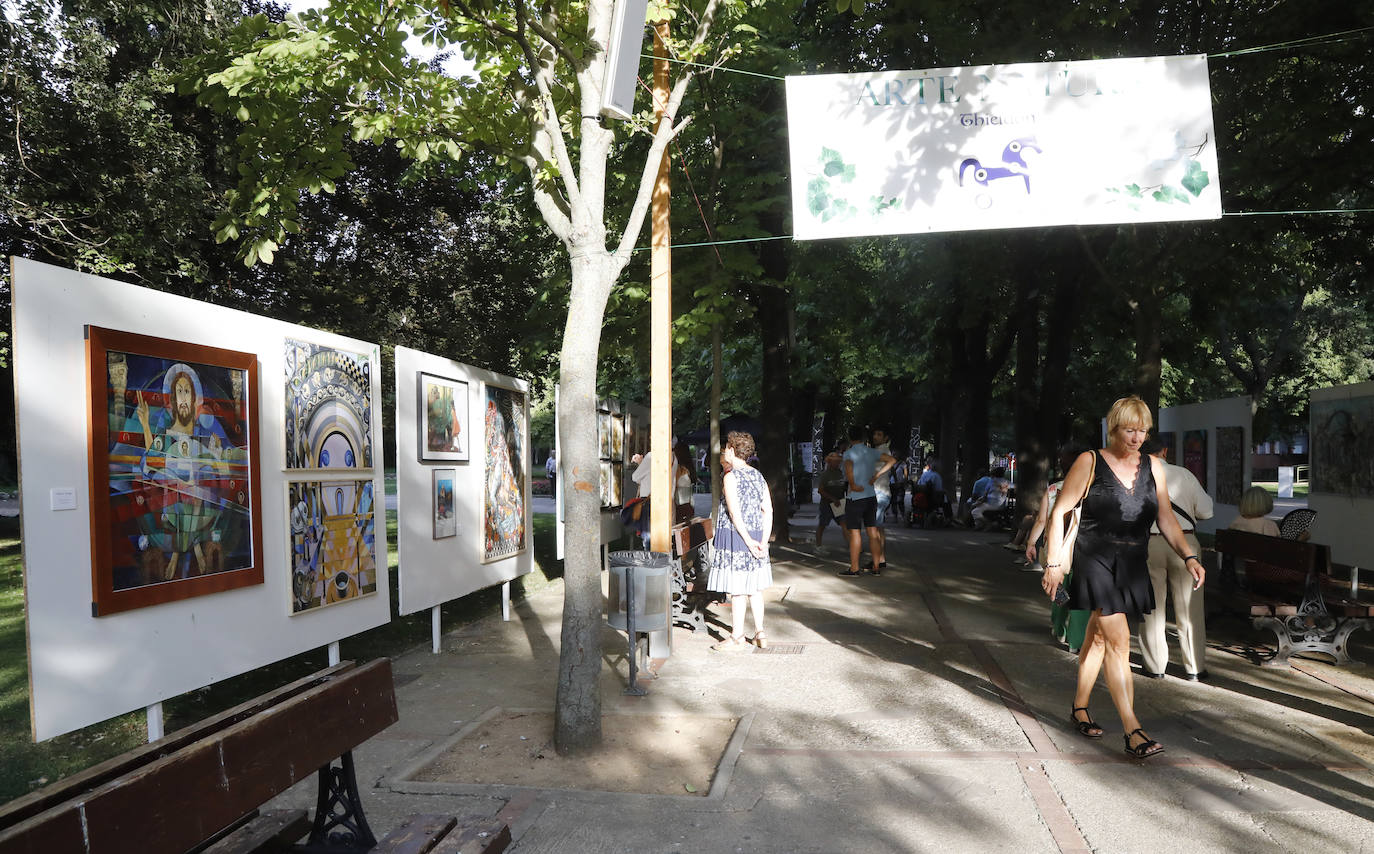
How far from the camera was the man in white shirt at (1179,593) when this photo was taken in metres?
7.25

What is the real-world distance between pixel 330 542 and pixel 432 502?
1.43m

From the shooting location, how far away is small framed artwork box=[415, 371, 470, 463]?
7938 mm

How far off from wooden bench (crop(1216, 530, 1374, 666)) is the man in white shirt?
83 cm

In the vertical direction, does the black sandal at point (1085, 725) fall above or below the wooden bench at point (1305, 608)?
below

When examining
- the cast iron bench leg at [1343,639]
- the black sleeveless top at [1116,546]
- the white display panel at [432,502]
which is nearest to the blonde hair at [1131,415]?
the black sleeveless top at [1116,546]

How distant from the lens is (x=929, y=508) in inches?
900

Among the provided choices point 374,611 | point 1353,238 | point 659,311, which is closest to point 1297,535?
point 1353,238

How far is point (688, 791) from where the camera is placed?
16.3 feet

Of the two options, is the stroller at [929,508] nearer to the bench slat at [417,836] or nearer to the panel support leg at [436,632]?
the panel support leg at [436,632]

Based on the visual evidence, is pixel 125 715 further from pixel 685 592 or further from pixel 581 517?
pixel 685 592

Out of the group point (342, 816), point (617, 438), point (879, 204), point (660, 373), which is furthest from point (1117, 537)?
point (617, 438)

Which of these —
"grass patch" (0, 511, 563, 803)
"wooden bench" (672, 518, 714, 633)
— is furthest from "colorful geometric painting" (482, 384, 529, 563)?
"wooden bench" (672, 518, 714, 633)

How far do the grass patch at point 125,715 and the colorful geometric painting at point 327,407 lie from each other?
1.78 meters

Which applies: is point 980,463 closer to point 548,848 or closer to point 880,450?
point 880,450
